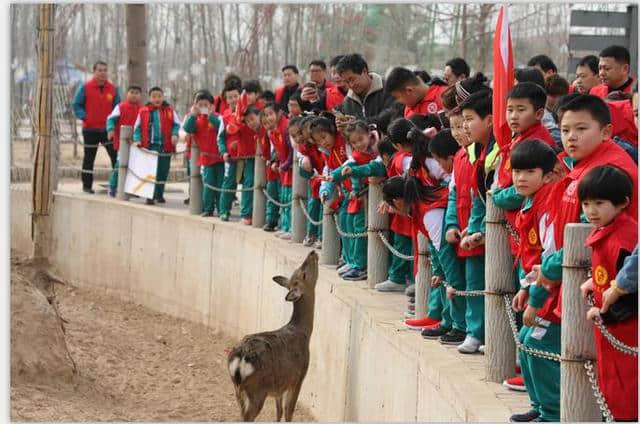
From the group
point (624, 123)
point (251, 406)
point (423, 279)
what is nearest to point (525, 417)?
point (423, 279)

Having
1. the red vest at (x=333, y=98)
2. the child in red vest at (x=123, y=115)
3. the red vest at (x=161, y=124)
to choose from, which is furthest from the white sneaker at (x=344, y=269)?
the child in red vest at (x=123, y=115)

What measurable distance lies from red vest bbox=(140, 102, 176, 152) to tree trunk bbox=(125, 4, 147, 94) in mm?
4258

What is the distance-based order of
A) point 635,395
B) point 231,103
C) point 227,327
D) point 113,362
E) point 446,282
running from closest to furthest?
point 635,395 → point 446,282 → point 113,362 → point 227,327 → point 231,103

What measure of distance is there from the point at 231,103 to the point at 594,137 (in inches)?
363

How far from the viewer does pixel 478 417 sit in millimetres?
5512

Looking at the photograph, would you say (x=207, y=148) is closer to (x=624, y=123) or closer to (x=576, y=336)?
(x=624, y=123)

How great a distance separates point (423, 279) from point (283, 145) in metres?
4.71

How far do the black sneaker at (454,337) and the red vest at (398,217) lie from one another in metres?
1.48

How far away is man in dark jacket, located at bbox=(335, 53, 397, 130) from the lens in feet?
33.1

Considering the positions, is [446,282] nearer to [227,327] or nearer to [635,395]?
[635,395]

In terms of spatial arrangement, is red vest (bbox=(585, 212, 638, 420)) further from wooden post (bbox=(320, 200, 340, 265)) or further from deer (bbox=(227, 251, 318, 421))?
wooden post (bbox=(320, 200, 340, 265))

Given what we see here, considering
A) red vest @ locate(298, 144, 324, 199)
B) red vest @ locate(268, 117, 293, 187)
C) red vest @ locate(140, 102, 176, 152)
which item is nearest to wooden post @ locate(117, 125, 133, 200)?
red vest @ locate(140, 102, 176, 152)

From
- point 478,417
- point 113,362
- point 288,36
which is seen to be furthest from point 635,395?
point 288,36

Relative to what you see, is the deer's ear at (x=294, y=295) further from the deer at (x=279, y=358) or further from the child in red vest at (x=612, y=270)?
the child in red vest at (x=612, y=270)
